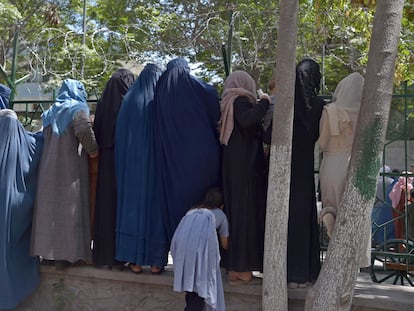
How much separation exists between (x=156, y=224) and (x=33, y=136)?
138 cm

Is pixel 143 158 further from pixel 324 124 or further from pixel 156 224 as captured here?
pixel 324 124

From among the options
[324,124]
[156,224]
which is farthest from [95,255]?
[324,124]

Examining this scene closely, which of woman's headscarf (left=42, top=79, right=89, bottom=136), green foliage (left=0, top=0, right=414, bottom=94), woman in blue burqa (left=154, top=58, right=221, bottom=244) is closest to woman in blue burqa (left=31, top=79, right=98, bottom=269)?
woman's headscarf (left=42, top=79, right=89, bottom=136)

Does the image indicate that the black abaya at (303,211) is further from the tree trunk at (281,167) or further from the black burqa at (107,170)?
the black burqa at (107,170)

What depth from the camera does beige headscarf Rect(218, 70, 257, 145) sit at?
3.98 m

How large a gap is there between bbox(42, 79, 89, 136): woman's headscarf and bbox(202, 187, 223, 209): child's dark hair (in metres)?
1.27

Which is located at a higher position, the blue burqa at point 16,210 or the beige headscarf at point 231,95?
the beige headscarf at point 231,95

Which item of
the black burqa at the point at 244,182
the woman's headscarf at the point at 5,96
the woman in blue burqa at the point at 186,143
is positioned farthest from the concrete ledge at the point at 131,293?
the woman's headscarf at the point at 5,96

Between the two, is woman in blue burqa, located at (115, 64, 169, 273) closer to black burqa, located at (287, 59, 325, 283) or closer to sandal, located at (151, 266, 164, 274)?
sandal, located at (151, 266, 164, 274)

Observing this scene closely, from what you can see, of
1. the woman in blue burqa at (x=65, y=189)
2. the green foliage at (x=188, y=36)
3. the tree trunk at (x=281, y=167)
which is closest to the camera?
the tree trunk at (x=281, y=167)

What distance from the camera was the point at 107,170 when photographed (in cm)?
445

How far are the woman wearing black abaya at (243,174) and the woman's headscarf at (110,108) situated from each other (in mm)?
942

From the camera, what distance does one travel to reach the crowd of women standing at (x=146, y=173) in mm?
3861

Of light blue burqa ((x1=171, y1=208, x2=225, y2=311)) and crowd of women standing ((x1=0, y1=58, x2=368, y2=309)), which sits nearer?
light blue burqa ((x1=171, y1=208, x2=225, y2=311))
